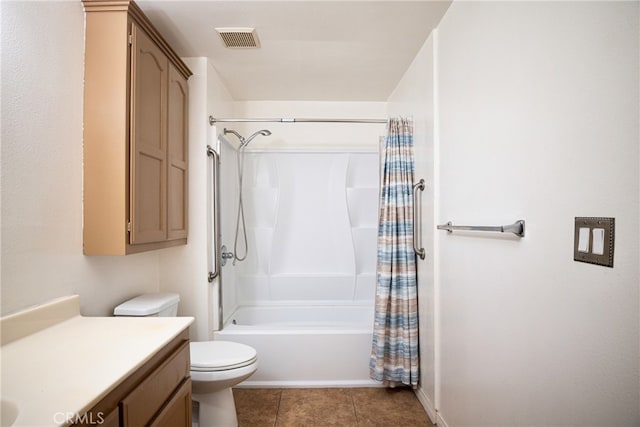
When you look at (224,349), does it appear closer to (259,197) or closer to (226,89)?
(259,197)

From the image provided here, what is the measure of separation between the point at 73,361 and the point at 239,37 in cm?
188

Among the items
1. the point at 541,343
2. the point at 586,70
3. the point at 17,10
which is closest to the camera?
the point at 586,70

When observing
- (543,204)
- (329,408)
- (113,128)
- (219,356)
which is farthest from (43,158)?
(329,408)

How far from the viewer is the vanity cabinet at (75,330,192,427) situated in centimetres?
86

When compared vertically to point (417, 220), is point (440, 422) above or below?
below

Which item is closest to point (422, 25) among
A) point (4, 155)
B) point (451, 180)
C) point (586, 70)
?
point (451, 180)

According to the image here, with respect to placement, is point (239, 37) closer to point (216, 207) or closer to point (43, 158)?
point (216, 207)

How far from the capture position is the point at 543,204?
1006mm

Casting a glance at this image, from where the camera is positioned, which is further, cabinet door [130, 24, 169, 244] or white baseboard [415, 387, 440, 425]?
white baseboard [415, 387, 440, 425]

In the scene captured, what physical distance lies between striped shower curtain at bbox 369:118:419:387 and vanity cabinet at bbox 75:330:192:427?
1.28 metres

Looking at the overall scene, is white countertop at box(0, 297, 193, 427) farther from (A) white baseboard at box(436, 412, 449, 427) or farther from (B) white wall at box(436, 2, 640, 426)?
(A) white baseboard at box(436, 412, 449, 427)

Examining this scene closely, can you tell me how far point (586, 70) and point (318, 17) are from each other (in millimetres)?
1391

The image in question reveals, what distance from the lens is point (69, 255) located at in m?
1.41

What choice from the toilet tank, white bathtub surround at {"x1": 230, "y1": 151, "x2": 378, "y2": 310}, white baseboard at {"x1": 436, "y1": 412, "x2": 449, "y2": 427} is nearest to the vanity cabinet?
the toilet tank
